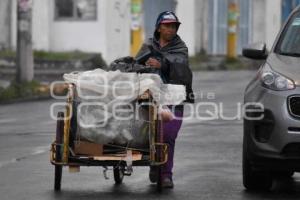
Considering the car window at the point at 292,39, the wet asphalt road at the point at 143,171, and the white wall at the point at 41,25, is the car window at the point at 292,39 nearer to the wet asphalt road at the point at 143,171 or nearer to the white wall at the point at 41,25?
the wet asphalt road at the point at 143,171

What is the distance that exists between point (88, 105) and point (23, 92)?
16211mm

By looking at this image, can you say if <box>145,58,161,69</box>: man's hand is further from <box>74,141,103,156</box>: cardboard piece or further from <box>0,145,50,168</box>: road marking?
<box>0,145,50,168</box>: road marking

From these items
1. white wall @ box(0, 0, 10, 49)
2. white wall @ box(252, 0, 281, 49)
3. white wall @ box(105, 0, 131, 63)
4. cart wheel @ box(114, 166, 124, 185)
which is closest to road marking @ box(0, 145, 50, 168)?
cart wheel @ box(114, 166, 124, 185)

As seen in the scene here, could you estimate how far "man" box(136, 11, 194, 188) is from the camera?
1076cm

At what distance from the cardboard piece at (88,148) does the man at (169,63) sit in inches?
28.7

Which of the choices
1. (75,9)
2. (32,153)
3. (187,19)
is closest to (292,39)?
(32,153)

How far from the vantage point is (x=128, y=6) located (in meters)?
39.8

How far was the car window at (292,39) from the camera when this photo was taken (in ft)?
35.1

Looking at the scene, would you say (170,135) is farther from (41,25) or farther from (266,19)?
(266,19)

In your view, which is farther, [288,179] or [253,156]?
[288,179]

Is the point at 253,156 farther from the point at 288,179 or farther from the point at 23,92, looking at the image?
the point at 23,92

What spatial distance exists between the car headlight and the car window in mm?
610

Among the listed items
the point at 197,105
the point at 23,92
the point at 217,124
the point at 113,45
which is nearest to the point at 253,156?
the point at 217,124

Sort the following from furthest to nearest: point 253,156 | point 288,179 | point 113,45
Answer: point 113,45 < point 288,179 < point 253,156
